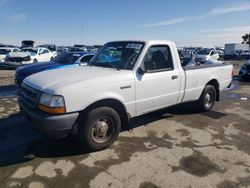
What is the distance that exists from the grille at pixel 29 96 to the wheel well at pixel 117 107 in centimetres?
81

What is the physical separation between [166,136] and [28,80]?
2896mm

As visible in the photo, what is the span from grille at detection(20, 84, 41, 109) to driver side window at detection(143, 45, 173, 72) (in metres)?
2.10

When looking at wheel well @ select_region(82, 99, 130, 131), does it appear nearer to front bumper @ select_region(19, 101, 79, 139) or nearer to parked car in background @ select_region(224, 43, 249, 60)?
front bumper @ select_region(19, 101, 79, 139)

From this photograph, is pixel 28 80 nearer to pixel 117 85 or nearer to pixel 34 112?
pixel 34 112

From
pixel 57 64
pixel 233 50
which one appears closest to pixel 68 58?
pixel 57 64

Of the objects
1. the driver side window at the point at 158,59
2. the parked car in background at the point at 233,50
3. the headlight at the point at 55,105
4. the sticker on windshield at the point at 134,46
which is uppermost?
the sticker on windshield at the point at 134,46

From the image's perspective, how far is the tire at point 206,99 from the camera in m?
6.57

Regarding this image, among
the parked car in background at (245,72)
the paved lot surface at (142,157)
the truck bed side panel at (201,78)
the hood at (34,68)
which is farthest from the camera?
the parked car in background at (245,72)

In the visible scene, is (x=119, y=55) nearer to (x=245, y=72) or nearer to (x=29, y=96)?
(x=29, y=96)

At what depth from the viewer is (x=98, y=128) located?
4.36m

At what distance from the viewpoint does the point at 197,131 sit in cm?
549

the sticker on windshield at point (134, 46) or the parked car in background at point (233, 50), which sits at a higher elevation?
the sticker on windshield at point (134, 46)

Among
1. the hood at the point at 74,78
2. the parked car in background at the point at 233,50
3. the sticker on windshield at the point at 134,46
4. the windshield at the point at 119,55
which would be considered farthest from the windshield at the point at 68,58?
the parked car in background at the point at 233,50

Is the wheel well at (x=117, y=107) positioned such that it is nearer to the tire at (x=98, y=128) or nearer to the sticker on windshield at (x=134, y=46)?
the tire at (x=98, y=128)
